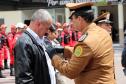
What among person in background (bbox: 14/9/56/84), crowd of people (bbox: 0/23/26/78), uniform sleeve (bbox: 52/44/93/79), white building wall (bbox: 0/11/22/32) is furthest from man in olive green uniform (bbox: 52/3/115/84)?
white building wall (bbox: 0/11/22/32)

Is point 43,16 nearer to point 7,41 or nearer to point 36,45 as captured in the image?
point 36,45

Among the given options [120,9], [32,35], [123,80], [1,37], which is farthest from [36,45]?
[120,9]

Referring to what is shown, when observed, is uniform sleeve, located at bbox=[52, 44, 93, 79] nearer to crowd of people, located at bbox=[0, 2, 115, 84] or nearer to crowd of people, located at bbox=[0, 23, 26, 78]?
crowd of people, located at bbox=[0, 2, 115, 84]

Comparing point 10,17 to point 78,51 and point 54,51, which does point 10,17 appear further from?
point 78,51

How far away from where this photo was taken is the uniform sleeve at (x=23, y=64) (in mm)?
3859

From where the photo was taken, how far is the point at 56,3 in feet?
124

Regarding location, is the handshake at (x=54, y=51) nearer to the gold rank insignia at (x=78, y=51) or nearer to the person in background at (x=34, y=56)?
the person in background at (x=34, y=56)

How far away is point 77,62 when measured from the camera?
3.90 meters

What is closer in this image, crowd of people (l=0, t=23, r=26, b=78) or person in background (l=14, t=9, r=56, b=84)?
person in background (l=14, t=9, r=56, b=84)

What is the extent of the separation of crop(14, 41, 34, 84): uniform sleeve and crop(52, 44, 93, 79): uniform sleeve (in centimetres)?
32

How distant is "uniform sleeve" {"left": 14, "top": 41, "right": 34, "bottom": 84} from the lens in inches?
152

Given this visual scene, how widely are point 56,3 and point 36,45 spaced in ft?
112

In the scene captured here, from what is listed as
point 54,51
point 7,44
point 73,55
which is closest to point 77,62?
point 73,55

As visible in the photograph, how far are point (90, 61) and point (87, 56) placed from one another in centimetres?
9
